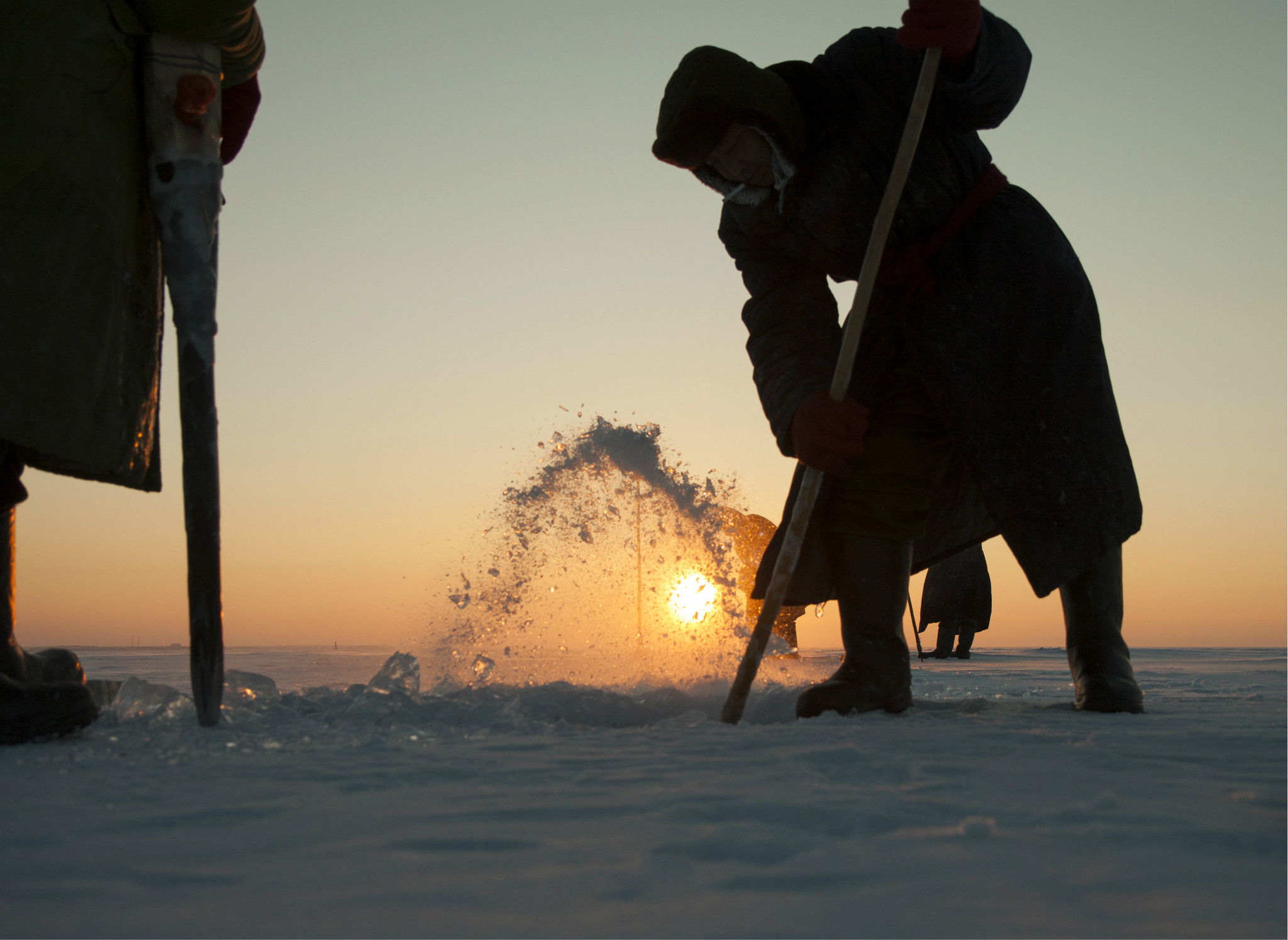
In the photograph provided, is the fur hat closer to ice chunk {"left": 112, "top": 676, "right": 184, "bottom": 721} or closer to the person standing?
the person standing

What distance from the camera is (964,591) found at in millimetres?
10117

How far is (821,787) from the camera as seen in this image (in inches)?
43.2

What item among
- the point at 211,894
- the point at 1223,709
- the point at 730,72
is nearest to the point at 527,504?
the point at 730,72

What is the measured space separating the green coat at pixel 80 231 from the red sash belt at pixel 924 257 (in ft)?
5.73

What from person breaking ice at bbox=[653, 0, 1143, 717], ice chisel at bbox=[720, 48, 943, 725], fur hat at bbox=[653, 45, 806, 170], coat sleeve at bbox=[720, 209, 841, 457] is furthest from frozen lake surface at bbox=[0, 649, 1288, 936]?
fur hat at bbox=[653, 45, 806, 170]

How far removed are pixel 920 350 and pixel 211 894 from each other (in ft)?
7.53

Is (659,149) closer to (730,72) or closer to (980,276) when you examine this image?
(730,72)

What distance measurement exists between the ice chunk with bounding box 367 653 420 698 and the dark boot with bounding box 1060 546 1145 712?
174 centimetres

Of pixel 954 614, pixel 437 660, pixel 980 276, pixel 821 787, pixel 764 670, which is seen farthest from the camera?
pixel 954 614

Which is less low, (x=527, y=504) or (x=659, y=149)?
(x=659, y=149)

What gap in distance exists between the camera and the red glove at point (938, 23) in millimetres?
2248

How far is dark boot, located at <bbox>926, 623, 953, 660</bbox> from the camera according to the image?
10.5 meters

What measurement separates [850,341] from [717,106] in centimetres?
73

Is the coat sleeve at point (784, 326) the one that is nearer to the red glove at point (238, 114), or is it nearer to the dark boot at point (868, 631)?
the dark boot at point (868, 631)
